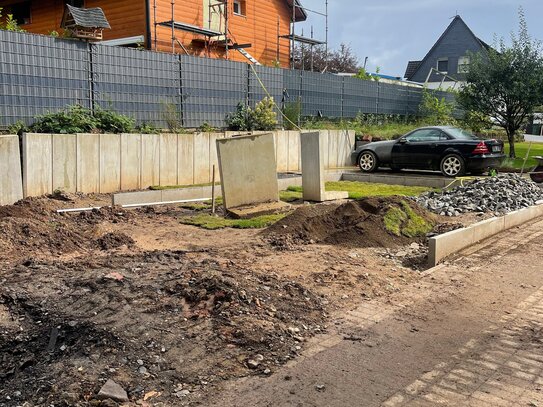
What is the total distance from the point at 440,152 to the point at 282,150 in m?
4.98

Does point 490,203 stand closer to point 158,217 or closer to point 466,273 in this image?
point 466,273

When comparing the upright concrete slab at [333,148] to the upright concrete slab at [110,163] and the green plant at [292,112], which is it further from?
the upright concrete slab at [110,163]

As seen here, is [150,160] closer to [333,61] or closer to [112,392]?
[112,392]

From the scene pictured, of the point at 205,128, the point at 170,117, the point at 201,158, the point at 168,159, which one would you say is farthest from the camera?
the point at 205,128

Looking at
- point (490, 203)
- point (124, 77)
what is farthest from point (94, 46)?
point (490, 203)

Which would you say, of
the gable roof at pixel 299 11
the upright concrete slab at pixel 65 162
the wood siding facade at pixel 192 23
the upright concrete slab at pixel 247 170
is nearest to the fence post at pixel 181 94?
the upright concrete slab at pixel 65 162

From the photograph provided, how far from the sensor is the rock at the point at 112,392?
11.5ft

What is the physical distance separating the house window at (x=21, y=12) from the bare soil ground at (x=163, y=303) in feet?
74.3

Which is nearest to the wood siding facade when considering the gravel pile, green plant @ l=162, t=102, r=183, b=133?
green plant @ l=162, t=102, r=183, b=133

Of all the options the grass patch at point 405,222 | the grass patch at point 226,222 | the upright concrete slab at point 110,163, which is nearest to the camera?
the grass patch at point 405,222

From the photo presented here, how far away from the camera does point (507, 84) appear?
21562 millimetres

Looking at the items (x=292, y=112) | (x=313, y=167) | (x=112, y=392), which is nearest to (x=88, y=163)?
(x=313, y=167)

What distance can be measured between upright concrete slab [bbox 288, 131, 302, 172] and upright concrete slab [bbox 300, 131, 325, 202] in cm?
607

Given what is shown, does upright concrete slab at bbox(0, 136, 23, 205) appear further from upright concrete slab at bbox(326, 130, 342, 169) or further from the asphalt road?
upright concrete slab at bbox(326, 130, 342, 169)
